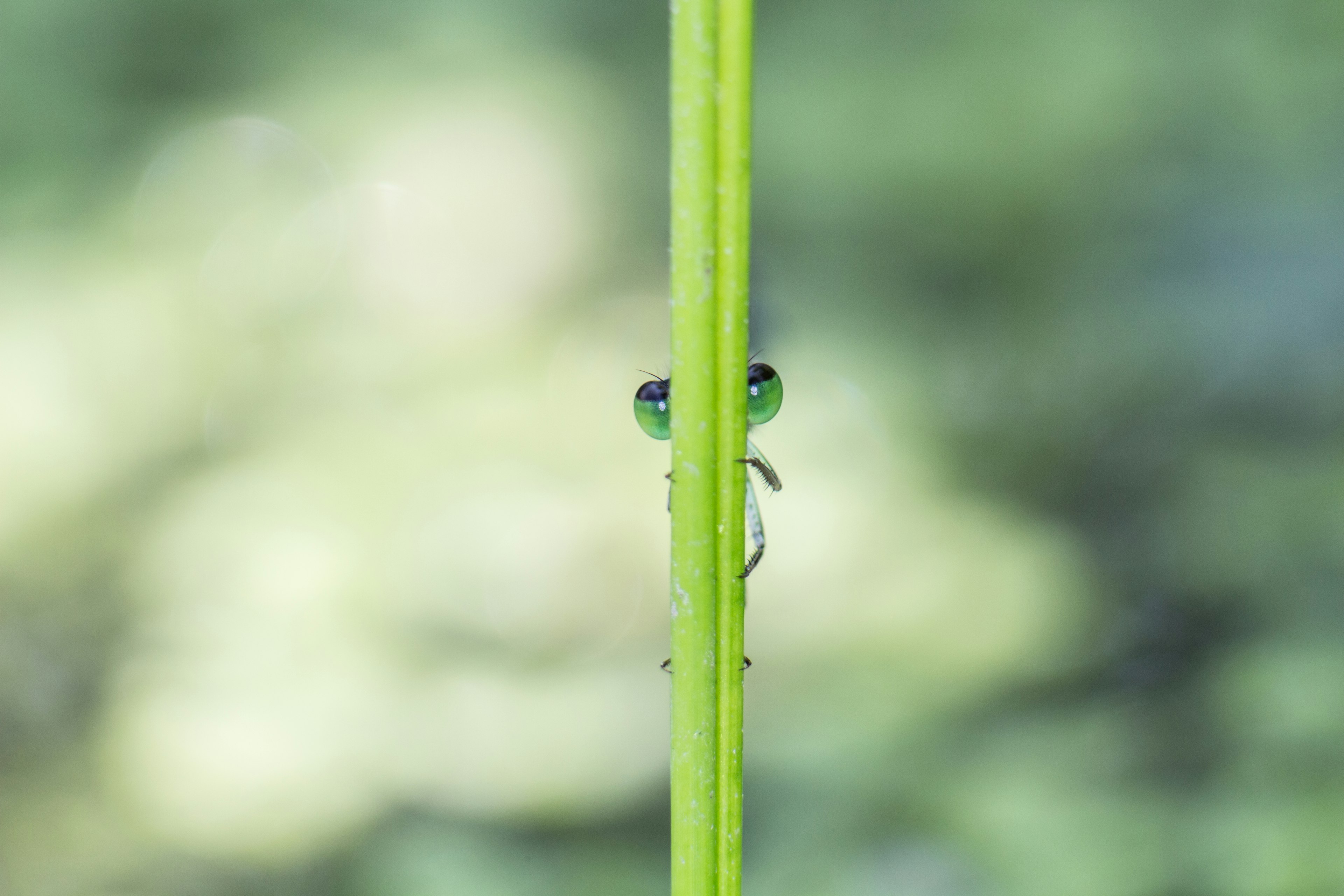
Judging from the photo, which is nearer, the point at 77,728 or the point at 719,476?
the point at 719,476

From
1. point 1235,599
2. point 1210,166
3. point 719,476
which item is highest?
point 1210,166

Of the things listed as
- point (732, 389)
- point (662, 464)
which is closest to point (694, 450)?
point (732, 389)

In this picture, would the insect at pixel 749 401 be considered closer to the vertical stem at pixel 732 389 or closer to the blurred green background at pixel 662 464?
the vertical stem at pixel 732 389

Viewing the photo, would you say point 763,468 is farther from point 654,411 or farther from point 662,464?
point 662,464

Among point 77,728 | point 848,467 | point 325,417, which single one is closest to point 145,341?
point 325,417

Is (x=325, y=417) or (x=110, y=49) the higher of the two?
(x=110, y=49)

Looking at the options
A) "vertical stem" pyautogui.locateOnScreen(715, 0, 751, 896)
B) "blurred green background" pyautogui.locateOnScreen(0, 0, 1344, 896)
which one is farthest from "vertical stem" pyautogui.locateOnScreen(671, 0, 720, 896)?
"blurred green background" pyautogui.locateOnScreen(0, 0, 1344, 896)

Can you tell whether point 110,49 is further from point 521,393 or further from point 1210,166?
point 1210,166
